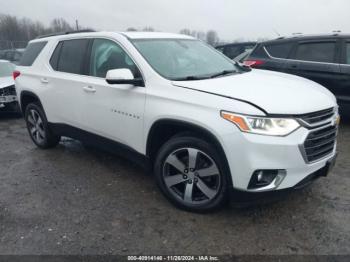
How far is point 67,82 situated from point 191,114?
2081mm

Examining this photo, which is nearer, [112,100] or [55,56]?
[112,100]

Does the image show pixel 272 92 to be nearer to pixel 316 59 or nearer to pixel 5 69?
pixel 316 59

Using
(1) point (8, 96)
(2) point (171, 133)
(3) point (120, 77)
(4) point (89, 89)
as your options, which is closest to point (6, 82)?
(1) point (8, 96)

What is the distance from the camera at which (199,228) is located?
286cm

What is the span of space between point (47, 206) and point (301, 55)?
16.4 ft

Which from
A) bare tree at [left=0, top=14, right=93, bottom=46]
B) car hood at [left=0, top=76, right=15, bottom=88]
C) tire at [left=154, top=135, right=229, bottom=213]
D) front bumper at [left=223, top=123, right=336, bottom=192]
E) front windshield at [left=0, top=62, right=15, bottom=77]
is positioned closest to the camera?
front bumper at [left=223, top=123, right=336, bottom=192]

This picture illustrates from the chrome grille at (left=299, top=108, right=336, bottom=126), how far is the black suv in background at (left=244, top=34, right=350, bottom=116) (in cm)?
278

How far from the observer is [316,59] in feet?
18.6

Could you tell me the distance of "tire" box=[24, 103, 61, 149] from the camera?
483 centimetres

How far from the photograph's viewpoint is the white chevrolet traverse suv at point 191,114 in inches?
101

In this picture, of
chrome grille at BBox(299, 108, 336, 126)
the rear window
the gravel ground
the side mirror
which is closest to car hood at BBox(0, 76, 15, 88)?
the rear window

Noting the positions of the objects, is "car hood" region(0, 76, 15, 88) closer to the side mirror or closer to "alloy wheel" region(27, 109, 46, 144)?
"alloy wheel" region(27, 109, 46, 144)

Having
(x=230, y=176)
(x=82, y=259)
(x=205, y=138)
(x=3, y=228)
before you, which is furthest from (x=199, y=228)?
(x=3, y=228)

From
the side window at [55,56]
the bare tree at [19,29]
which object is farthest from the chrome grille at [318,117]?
the bare tree at [19,29]
